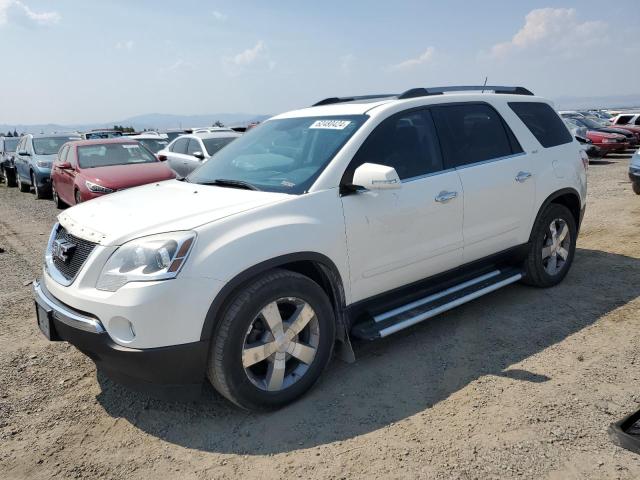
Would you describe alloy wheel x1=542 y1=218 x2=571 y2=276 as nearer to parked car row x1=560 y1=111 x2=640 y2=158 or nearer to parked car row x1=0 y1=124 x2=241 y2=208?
parked car row x1=0 y1=124 x2=241 y2=208

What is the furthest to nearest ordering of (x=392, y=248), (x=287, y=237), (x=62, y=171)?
(x=62, y=171), (x=392, y=248), (x=287, y=237)

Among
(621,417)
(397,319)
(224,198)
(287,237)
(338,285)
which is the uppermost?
(224,198)

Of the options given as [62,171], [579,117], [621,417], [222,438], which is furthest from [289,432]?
[579,117]

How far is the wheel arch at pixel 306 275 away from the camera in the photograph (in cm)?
284

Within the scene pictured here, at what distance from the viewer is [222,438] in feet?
9.80

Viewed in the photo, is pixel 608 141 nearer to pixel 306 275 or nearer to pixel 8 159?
pixel 306 275

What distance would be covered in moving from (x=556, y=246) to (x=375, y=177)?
2.71 metres

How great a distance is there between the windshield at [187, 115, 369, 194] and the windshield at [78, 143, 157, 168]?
642 centimetres

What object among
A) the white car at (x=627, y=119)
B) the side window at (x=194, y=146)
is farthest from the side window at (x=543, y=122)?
the white car at (x=627, y=119)

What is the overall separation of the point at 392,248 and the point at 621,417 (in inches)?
65.3

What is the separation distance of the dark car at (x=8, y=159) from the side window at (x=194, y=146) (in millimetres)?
8920

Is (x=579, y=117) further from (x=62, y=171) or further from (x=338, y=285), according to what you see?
(x=338, y=285)

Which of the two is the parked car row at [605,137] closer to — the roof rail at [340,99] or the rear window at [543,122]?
the rear window at [543,122]

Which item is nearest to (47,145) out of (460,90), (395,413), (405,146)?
(460,90)
